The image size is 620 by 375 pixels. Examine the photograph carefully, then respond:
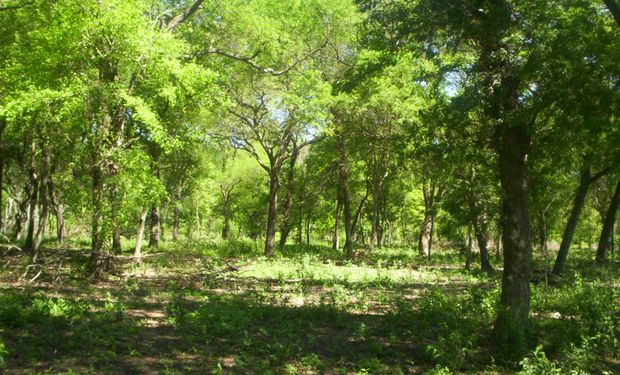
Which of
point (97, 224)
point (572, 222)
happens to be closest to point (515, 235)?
point (97, 224)

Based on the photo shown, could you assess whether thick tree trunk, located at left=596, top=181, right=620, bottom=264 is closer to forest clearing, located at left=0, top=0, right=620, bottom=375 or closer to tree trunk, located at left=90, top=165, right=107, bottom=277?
forest clearing, located at left=0, top=0, right=620, bottom=375

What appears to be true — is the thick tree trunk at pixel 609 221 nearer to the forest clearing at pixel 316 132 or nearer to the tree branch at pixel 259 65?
the forest clearing at pixel 316 132

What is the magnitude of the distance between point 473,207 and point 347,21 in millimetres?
11184

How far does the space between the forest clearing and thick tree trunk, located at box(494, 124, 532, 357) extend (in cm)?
4

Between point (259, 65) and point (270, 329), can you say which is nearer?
point (270, 329)

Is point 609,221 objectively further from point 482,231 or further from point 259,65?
point 259,65

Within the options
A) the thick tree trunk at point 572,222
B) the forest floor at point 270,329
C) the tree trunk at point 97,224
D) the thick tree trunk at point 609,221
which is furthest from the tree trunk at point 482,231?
the tree trunk at point 97,224

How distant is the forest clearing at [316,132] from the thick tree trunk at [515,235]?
4cm

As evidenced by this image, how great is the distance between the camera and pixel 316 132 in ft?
77.8

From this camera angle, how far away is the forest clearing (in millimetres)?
7656

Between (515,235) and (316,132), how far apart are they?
16.3 meters

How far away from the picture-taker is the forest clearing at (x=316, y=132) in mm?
7656

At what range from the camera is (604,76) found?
25.2 feet

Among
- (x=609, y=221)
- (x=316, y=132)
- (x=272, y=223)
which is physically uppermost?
(x=316, y=132)
